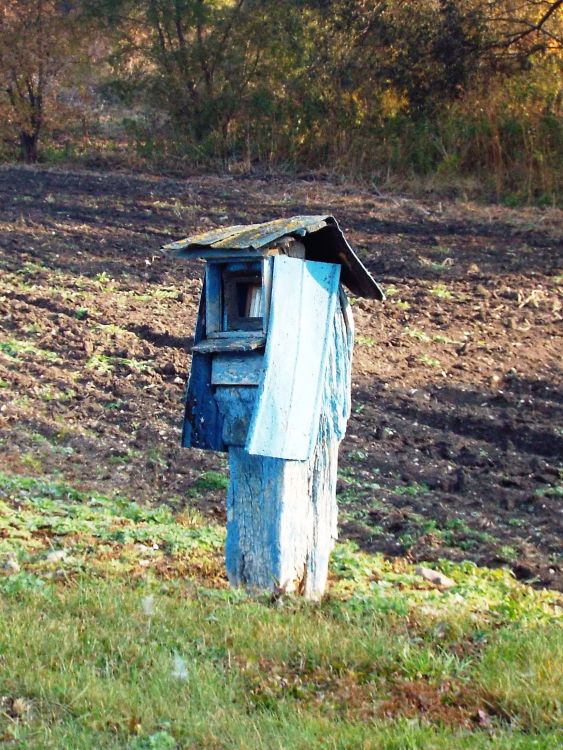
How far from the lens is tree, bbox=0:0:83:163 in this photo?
72.6 feet

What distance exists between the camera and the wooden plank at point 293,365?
219 inches

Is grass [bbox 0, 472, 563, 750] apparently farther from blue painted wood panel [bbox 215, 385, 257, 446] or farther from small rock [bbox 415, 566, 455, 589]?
blue painted wood panel [bbox 215, 385, 257, 446]

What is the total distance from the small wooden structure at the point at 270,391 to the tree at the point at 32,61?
1755 cm

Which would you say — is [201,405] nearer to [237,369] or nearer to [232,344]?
[237,369]

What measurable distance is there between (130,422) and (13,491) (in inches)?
82.4

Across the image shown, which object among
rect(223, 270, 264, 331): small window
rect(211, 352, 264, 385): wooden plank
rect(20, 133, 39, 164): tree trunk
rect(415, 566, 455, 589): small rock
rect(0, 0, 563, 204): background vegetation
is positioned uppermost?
rect(0, 0, 563, 204): background vegetation

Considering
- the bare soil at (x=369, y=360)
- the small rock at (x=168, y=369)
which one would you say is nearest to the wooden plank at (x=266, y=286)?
the bare soil at (x=369, y=360)

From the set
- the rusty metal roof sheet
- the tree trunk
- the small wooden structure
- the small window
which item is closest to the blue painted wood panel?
the small wooden structure

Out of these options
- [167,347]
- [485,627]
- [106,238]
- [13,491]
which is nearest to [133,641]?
[485,627]

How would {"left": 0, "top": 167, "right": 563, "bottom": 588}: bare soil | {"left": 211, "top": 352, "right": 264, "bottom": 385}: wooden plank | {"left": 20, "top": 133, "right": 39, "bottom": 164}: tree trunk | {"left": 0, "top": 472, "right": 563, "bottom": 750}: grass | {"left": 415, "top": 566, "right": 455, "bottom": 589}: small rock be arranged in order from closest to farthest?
{"left": 0, "top": 472, "right": 563, "bottom": 750}: grass → {"left": 211, "top": 352, "right": 264, "bottom": 385}: wooden plank → {"left": 415, "top": 566, "right": 455, "bottom": 589}: small rock → {"left": 0, "top": 167, "right": 563, "bottom": 588}: bare soil → {"left": 20, "top": 133, "right": 39, "bottom": 164}: tree trunk

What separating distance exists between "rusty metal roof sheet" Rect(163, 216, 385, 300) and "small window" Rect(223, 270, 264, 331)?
0.21 metres

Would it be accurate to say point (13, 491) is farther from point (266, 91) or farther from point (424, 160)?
point (266, 91)

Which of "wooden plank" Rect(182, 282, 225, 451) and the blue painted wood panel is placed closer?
the blue painted wood panel

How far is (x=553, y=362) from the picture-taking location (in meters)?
12.5
